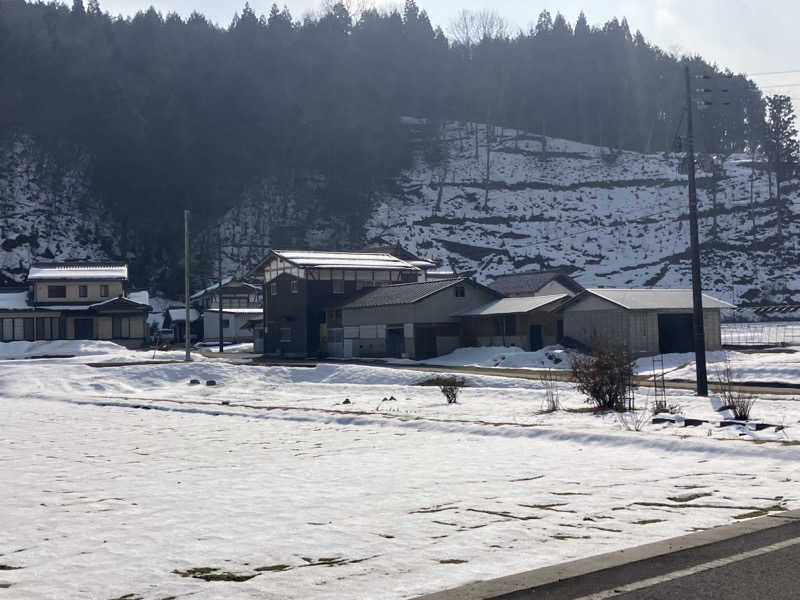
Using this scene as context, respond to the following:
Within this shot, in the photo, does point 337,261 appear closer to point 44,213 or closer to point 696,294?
point 696,294

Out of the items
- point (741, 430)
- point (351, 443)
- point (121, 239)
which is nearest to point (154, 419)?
point (351, 443)

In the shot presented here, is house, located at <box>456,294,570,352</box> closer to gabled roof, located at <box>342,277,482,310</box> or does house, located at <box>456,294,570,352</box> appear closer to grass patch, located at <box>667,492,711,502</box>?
gabled roof, located at <box>342,277,482,310</box>

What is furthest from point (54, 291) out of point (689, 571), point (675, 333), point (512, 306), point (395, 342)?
point (689, 571)

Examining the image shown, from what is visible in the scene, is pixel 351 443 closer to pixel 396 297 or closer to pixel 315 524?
pixel 315 524

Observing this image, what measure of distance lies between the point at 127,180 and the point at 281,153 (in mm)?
23530

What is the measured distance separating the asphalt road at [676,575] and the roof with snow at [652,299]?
123 ft

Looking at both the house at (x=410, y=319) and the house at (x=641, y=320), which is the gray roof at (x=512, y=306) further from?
the house at (x=641, y=320)

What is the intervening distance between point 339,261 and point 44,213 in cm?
5490

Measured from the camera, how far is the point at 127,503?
10016 millimetres

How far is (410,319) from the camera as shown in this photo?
53094 millimetres

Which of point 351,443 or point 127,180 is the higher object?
point 127,180

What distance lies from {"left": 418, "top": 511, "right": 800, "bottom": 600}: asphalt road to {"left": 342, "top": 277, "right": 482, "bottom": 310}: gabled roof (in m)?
45.6

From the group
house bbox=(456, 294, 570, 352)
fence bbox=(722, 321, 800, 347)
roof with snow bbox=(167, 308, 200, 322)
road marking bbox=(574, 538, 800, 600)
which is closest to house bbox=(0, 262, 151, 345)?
roof with snow bbox=(167, 308, 200, 322)

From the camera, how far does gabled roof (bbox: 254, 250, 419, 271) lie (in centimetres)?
6216
